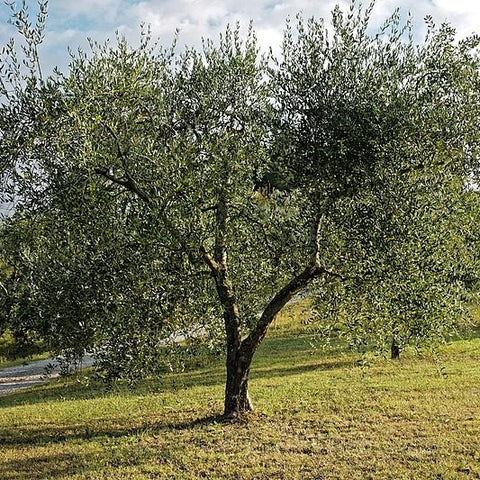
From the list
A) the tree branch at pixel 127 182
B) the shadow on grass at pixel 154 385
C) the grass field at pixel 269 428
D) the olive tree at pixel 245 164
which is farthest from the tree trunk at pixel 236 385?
the shadow on grass at pixel 154 385

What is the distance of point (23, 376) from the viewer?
26062 millimetres

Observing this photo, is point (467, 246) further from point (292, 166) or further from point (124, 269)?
point (124, 269)

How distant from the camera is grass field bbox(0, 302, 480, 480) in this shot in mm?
11312

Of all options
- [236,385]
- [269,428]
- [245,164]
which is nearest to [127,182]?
[245,164]

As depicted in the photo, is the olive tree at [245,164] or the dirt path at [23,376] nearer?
the olive tree at [245,164]

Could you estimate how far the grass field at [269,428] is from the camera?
11.3 metres

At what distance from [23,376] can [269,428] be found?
Result: 1591 cm

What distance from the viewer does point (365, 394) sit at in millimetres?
17156

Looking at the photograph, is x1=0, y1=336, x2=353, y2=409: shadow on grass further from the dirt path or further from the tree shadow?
the dirt path

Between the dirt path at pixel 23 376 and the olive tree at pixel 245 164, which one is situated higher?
the olive tree at pixel 245 164

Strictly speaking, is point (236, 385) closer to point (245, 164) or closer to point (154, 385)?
point (245, 164)

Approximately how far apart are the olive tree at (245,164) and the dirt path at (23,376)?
11.4 metres

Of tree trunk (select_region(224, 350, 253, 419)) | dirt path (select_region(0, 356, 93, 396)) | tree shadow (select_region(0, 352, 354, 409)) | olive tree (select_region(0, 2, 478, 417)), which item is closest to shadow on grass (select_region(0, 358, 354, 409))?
tree shadow (select_region(0, 352, 354, 409))

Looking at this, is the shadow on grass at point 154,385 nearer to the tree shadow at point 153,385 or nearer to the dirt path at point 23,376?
the tree shadow at point 153,385
